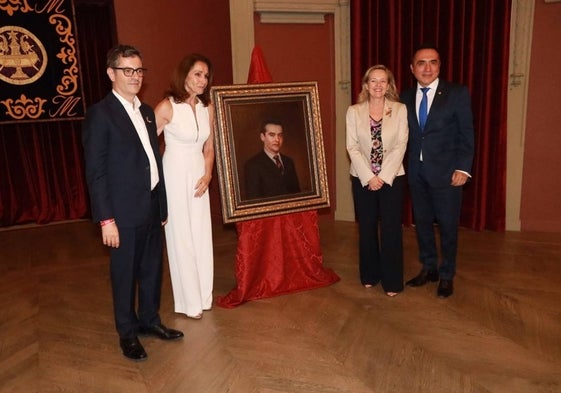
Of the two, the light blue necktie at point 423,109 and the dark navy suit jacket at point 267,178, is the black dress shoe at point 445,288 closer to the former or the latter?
the light blue necktie at point 423,109

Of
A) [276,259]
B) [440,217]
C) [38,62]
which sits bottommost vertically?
[276,259]

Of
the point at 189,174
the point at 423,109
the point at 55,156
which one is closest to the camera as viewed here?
the point at 189,174

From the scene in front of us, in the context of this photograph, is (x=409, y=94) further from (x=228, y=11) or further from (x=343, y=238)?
(x=228, y=11)

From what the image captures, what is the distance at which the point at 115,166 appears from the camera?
271 centimetres

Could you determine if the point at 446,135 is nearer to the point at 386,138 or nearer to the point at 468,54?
the point at 386,138

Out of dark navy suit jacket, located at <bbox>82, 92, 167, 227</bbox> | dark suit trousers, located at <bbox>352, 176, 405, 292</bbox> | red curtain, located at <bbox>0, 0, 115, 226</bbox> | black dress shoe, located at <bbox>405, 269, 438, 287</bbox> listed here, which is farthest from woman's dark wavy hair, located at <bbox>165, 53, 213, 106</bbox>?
red curtain, located at <bbox>0, 0, 115, 226</bbox>

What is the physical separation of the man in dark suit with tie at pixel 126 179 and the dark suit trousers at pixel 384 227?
1.43 meters

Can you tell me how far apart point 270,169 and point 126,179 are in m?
1.13

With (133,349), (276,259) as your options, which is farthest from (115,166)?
(276,259)

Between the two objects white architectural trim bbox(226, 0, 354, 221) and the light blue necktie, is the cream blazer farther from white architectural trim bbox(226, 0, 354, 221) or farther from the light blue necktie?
white architectural trim bbox(226, 0, 354, 221)

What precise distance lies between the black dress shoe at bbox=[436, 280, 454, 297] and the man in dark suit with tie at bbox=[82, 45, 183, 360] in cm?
204

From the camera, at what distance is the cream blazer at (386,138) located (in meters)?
3.49

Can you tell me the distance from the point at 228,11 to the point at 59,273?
3149 mm

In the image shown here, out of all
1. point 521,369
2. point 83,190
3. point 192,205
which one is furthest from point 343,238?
point 83,190
